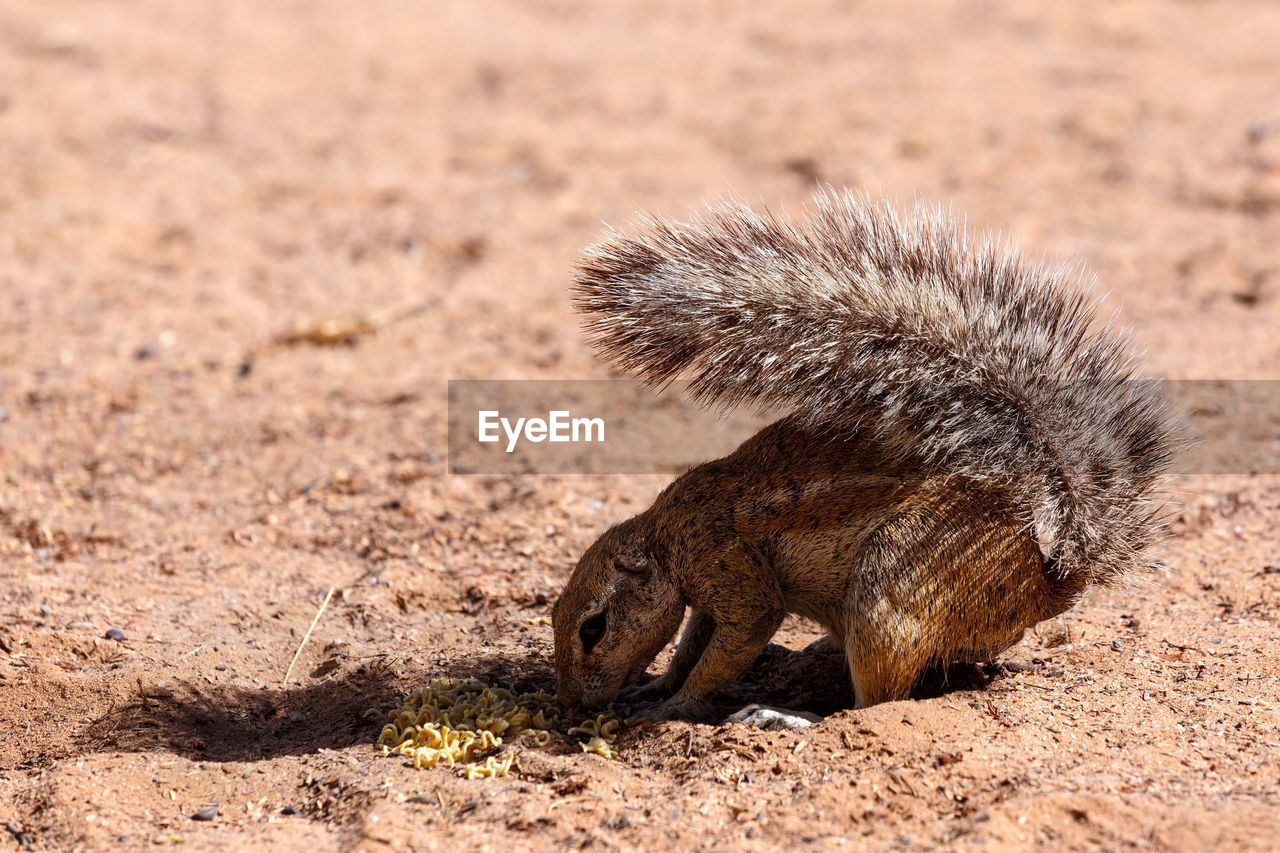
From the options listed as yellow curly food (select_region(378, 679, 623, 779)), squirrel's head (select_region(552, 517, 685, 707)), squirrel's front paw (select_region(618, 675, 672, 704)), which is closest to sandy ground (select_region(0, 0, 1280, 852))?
yellow curly food (select_region(378, 679, 623, 779))

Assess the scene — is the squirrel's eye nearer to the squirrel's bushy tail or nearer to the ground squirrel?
the ground squirrel

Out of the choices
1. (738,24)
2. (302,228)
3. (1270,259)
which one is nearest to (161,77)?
(302,228)

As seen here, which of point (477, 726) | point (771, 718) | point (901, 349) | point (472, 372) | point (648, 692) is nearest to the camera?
point (901, 349)

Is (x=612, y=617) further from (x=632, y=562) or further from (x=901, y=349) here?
(x=901, y=349)

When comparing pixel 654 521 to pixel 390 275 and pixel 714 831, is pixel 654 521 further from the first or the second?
pixel 390 275

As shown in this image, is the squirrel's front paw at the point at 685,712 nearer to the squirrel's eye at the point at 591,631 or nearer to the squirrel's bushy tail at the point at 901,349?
the squirrel's eye at the point at 591,631

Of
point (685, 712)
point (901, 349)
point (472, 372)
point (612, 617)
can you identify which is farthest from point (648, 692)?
point (472, 372)

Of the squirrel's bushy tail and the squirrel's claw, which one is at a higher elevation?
the squirrel's bushy tail
